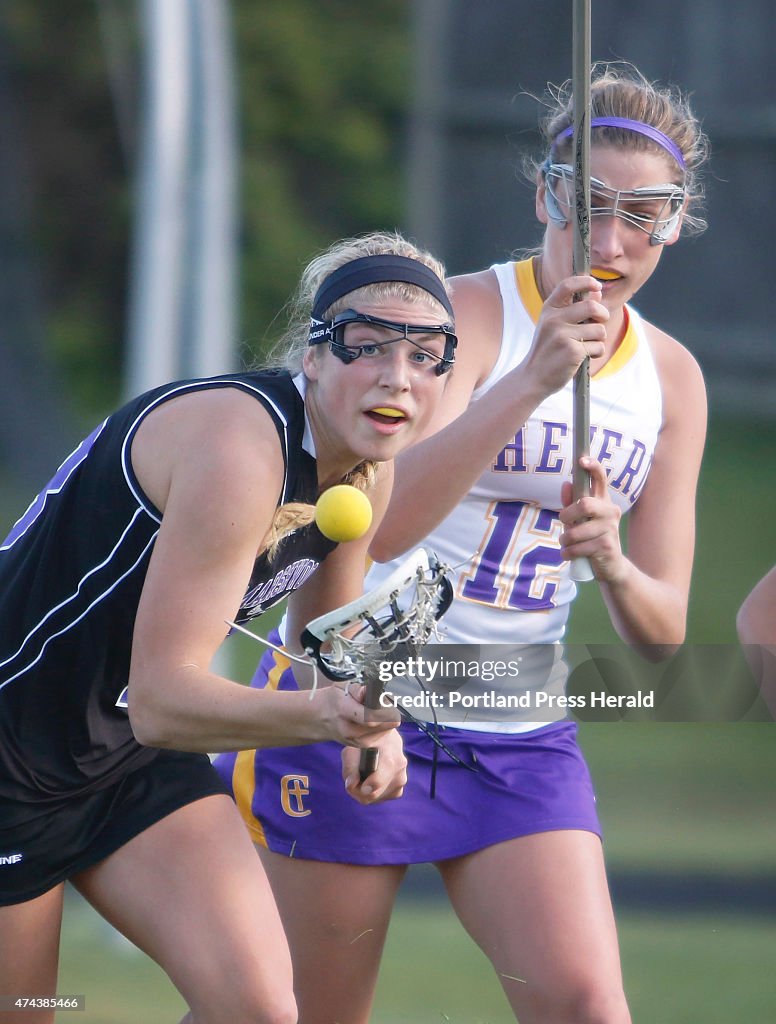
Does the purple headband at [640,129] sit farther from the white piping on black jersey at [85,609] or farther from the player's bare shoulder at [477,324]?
the white piping on black jersey at [85,609]

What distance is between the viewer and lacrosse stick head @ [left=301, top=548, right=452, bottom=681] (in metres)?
2.03

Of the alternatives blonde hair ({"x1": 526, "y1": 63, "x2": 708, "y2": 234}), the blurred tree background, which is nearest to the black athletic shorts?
blonde hair ({"x1": 526, "y1": 63, "x2": 708, "y2": 234})

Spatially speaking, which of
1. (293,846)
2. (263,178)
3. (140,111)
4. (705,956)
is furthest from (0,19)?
(293,846)

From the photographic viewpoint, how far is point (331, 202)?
14.6m

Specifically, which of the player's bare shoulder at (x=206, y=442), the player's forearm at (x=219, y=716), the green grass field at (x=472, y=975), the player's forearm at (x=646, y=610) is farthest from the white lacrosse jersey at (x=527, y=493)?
the green grass field at (x=472, y=975)

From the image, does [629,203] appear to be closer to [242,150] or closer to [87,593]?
[87,593]

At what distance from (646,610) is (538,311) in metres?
0.61

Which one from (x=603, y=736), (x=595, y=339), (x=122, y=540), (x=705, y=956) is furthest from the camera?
(x=603, y=736)

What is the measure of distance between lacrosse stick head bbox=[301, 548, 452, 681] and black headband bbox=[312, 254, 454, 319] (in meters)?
0.60

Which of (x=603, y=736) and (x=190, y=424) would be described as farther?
(x=603, y=736)

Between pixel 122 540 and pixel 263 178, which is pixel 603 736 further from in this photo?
pixel 263 178

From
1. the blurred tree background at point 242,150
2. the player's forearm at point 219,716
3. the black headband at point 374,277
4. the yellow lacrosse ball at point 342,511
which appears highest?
the blurred tree background at point 242,150

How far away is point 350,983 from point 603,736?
546cm

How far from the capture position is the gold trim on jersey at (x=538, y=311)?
2918 mm
